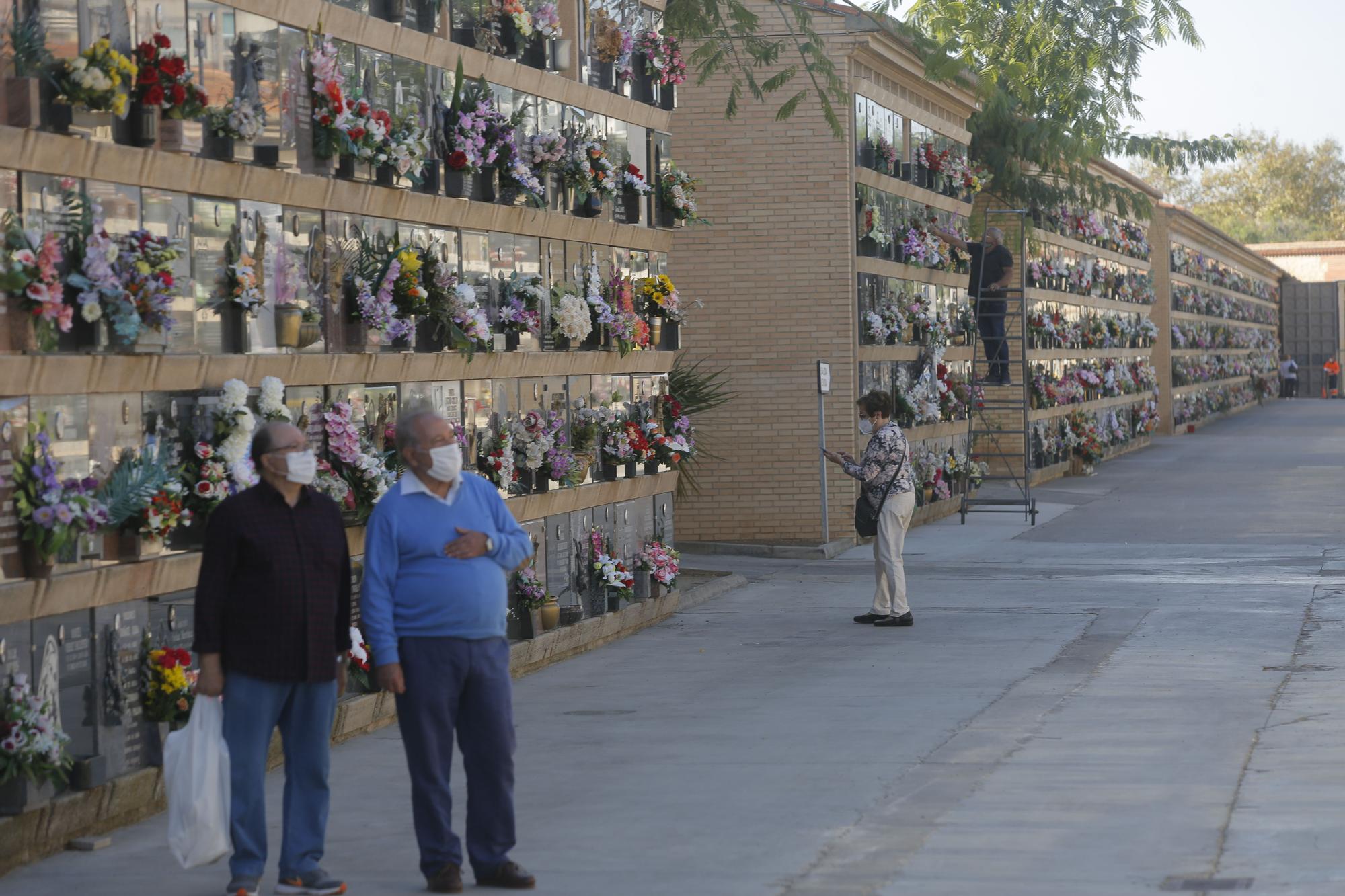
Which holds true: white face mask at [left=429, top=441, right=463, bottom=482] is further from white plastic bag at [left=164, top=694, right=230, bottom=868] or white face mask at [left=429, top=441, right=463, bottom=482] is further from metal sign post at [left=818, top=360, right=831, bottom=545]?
metal sign post at [left=818, top=360, right=831, bottom=545]

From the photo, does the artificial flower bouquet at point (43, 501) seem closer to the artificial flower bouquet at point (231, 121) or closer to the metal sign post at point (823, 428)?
the artificial flower bouquet at point (231, 121)

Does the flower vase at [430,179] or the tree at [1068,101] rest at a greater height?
the tree at [1068,101]

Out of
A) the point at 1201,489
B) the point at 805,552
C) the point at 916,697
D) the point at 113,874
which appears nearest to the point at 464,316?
the point at 916,697

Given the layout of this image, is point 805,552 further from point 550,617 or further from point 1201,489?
point 1201,489

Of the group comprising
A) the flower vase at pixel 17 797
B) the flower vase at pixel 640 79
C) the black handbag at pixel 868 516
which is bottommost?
the flower vase at pixel 17 797

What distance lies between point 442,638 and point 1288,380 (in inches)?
3128

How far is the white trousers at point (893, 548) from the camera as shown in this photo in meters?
15.5

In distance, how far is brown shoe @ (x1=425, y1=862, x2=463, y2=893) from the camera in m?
7.33

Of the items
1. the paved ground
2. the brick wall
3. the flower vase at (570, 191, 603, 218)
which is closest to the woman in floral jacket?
the paved ground

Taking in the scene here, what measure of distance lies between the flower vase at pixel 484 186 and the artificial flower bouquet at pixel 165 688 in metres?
4.83

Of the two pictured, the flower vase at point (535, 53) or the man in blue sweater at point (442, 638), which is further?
the flower vase at point (535, 53)

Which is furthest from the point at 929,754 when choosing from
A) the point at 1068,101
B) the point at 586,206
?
the point at 1068,101

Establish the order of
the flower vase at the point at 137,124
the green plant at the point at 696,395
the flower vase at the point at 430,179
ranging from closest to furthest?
1. the flower vase at the point at 137,124
2. the flower vase at the point at 430,179
3. the green plant at the point at 696,395

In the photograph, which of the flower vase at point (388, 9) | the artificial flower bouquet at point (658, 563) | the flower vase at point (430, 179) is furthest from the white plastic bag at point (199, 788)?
the artificial flower bouquet at point (658, 563)
